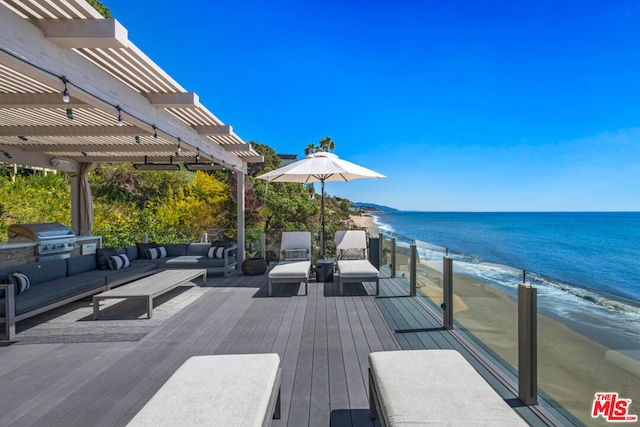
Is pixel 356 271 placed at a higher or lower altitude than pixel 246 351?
higher

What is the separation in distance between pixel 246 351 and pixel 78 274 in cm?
373

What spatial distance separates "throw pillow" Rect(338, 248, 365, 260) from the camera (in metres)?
6.38

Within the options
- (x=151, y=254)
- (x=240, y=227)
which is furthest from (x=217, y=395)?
(x=240, y=227)

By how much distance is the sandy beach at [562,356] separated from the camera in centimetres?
171

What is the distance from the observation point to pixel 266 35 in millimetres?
12828

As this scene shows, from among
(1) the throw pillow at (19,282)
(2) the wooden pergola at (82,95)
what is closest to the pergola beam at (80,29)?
(2) the wooden pergola at (82,95)

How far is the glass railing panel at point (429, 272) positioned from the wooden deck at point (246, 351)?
0.23 m

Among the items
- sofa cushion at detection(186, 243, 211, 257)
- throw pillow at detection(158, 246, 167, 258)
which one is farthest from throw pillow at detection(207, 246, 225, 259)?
throw pillow at detection(158, 246, 167, 258)

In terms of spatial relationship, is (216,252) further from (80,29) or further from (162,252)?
(80,29)

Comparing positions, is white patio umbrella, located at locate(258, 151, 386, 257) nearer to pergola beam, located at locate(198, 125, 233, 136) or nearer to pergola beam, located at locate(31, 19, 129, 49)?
pergola beam, located at locate(198, 125, 233, 136)

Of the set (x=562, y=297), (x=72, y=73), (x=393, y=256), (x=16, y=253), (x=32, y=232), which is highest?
(x=72, y=73)

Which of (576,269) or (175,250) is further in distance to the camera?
(576,269)

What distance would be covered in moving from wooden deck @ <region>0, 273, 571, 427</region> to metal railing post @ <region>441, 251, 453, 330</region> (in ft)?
0.47

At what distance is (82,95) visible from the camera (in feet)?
10.4
